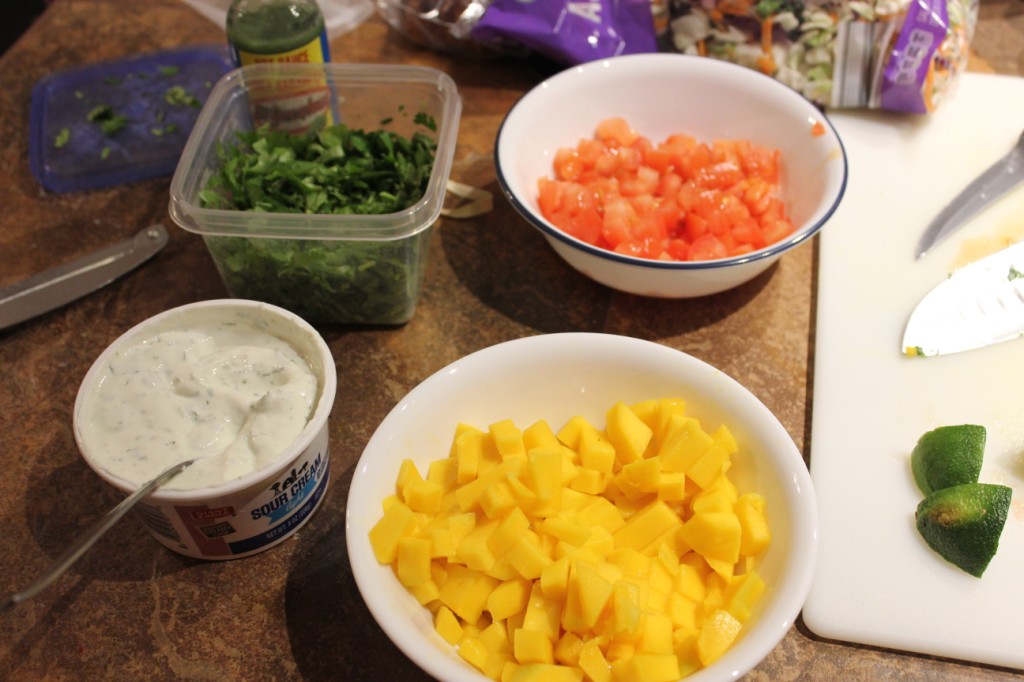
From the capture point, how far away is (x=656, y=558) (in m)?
1.06

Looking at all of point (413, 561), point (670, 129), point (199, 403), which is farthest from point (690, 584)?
point (670, 129)

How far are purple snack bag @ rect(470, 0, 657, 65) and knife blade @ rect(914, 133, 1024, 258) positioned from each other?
83 centimetres

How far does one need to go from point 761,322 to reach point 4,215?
1659 millimetres

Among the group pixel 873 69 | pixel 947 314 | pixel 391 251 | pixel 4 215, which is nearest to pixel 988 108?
pixel 873 69

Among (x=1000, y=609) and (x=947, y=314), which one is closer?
(x=1000, y=609)

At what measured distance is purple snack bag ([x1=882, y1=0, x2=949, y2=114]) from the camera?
1.79 metres

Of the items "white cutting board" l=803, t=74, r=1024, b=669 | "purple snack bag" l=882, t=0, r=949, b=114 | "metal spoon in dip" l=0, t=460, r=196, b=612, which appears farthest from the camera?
"purple snack bag" l=882, t=0, r=949, b=114

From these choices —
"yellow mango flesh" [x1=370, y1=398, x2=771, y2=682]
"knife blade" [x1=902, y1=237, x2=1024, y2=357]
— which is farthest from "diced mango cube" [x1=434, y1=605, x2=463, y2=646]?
"knife blade" [x1=902, y1=237, x2=1024, y2=357]

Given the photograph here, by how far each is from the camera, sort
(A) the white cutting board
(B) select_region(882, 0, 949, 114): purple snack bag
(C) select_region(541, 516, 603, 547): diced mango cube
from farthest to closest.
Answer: (B) select_region(882, 0, 949, 114): purple snack bag → (A) the white cutting board → (C) select_region(541, 516, 603, 547): diced mango cube

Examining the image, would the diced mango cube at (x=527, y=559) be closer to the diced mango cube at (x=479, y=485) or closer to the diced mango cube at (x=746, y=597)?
the diced mango cube at (x=479, y=485)

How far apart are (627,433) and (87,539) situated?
71cm

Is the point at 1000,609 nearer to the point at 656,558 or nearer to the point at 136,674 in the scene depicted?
the point at 656,558

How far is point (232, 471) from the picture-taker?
1072 mm

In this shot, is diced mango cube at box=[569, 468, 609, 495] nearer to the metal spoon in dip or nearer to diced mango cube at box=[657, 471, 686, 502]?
diced mango cube at box=[657, 471, 686, 502]
